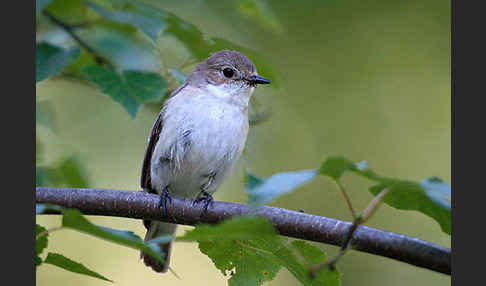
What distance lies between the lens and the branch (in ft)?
7.63

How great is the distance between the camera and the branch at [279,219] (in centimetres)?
233

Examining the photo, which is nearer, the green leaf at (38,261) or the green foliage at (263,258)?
the green leaf at (38,261)

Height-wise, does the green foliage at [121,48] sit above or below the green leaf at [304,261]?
above

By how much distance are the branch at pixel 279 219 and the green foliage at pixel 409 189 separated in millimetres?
154

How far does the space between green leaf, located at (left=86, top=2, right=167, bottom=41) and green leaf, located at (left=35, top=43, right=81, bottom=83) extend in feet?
1.18

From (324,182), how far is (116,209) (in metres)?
6.75

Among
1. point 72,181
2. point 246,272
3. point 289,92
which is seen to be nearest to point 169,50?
point 289,92

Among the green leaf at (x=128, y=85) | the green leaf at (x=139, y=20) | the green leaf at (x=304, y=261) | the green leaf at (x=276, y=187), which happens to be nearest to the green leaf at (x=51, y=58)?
the green leaf at (x=128, y=85)

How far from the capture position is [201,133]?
4.67 metres

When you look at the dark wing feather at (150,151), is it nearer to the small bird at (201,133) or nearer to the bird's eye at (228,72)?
the small bird at (201,133)

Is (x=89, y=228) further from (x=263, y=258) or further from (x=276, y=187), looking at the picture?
(x=263, y=258)

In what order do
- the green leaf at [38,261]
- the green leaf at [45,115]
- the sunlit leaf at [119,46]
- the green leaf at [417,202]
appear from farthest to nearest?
1. the green leaf at [45,115]
2. the sunlit leaf at [119,46]
3. the green leaf at [38,261]
4. the green leaf at [417,202]

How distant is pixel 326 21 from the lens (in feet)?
32.2

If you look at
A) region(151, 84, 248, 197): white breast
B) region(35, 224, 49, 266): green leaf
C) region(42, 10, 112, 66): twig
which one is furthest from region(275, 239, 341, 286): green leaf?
region(42, 10, 112, 66): twig
